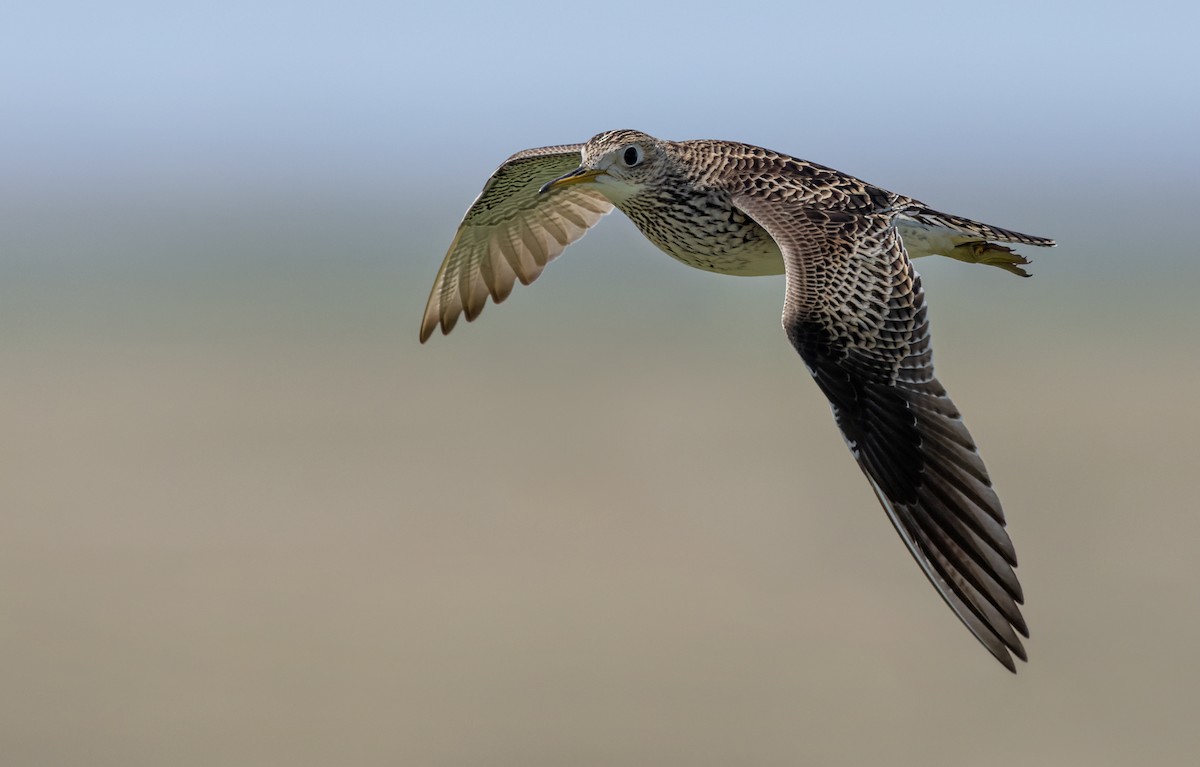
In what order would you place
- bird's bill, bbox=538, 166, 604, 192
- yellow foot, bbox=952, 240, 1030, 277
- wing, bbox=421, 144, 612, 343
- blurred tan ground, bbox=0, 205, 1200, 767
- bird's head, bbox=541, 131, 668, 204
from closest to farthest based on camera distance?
bird's bill, bbox=538, 166, 604, 192
bird's head, bbox=541, 131, 668, 204
yellow foot, bbox=952, 240, 1030, 277
wing, bbox=421, 144, 612, 343
blurred tan ground, bbox=0, 205, 1200, 767

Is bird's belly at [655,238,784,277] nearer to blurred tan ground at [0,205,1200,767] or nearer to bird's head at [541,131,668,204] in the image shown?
bird's head at [541,131,668,204]

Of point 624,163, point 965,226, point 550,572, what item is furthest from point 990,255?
point 550,572

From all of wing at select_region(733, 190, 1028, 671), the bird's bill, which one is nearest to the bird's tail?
wing at select_region(733, 190, 1028, 671)

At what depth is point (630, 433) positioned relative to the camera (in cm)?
9600

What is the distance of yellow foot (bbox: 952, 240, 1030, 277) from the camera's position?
1331 cm

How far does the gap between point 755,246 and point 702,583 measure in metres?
52.0

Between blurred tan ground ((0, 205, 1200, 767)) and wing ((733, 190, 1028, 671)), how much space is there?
37.1 m

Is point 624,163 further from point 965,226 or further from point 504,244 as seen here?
point 965,226

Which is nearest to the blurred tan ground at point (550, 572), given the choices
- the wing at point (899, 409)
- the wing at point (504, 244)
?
the wing at point (504, 244)

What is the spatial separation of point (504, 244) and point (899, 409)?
17.2 feet

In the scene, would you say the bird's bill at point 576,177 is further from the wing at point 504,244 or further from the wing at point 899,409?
the wing at point 899,409

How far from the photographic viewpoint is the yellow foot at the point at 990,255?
13.3 meters

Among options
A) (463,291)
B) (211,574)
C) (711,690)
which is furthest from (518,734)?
(463,291)

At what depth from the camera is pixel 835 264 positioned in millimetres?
11383
